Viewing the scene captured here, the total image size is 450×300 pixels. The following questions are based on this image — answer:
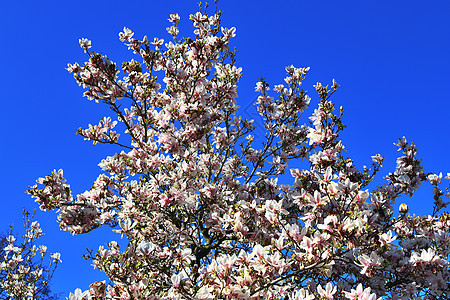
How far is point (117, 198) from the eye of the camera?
7141mm

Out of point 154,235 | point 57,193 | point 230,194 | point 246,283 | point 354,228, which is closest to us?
point 354,228

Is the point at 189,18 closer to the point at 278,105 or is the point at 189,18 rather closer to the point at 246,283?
the point at 278,105

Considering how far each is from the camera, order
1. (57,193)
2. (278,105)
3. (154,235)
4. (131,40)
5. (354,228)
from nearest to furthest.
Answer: (354,228) < (57,193) < (154,235) < (131,40) < (278,105)

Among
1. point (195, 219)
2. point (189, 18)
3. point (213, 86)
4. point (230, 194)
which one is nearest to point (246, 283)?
point (230, 194)

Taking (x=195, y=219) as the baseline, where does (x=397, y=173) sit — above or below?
below

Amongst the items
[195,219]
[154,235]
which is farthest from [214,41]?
[154,235]

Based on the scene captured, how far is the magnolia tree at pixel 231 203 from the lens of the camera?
4.24m

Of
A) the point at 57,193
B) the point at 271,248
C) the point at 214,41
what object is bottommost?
the point at 271,248

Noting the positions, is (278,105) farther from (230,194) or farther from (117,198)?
(117,198)

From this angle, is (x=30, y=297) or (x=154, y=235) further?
(x=30, y=297)

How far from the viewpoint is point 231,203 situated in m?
6.51

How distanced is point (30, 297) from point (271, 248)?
28.2 ft

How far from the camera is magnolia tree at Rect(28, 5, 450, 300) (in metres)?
4.24

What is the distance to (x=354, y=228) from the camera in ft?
12.7
